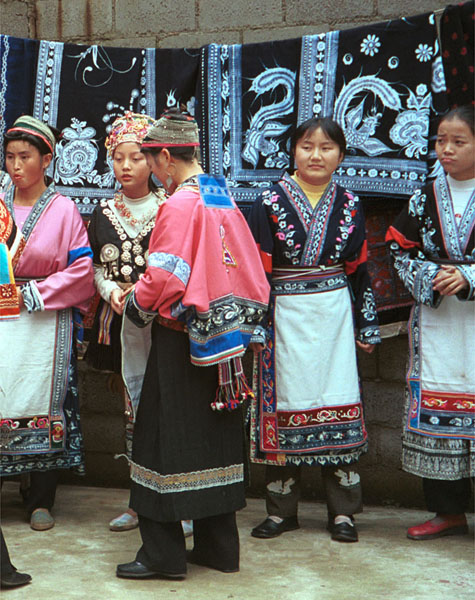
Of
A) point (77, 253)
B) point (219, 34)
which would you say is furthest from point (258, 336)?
point (219, 34)

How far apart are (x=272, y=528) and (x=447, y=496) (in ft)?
2.65

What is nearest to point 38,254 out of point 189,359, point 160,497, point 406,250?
point 189,359

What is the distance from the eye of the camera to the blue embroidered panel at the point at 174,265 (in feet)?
10.6

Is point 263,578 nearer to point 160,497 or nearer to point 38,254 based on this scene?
point 160,497

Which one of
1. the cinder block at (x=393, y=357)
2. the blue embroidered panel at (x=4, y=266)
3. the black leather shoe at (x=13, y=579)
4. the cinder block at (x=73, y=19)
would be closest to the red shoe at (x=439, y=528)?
the cinder block at (x=393, y=357)

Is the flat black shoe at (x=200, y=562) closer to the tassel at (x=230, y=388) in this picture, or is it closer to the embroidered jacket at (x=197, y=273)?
the tassel at (x=230, y=388)

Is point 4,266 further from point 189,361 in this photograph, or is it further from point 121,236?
point 121,236

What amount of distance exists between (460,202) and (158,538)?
6.39ft

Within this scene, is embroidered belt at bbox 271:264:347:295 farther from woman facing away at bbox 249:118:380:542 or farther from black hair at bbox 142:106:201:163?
black hair at bbox 142:106:201:163

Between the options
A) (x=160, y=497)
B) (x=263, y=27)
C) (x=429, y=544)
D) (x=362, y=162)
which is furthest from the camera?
(x=263, y=27)

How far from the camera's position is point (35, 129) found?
165 inches

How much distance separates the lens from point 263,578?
3.45 meters

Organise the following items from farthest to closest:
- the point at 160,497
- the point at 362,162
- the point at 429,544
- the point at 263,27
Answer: the point at 263,27
the point at 362,162
the point at 429,544
the point at 160,497

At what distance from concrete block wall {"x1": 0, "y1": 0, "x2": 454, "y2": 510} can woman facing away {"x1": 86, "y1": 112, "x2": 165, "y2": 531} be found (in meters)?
0.89
